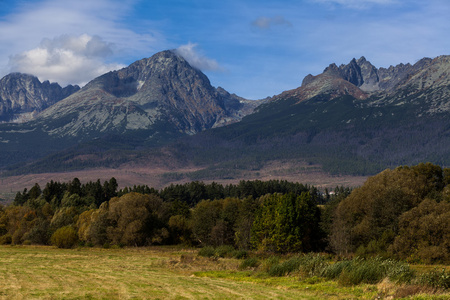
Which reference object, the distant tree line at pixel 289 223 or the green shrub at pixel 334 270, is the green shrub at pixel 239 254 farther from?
the green shrub at pixel 334 270

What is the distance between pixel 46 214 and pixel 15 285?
398 ft

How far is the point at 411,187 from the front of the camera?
101m

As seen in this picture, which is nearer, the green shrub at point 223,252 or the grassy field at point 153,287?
the grassy field at point 153,287

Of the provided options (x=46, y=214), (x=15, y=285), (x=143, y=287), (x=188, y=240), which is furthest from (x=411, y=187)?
(x=46, y=214)

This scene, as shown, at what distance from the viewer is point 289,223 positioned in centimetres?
10675

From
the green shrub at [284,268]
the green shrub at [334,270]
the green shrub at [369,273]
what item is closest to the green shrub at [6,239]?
the green shrub at [284,268]

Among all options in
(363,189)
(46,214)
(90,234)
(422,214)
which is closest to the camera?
(422,214)

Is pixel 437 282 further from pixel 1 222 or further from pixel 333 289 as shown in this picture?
pixel 1 222

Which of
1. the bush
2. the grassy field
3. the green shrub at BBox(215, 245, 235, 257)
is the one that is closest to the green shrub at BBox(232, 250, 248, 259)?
the green shrub at BBox(215, 245, 235, 257)

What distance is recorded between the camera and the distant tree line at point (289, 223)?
289ft

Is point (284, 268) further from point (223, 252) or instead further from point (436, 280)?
point (223, 252)

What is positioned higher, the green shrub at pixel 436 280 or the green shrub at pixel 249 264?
the green shrub at pixel 436 280

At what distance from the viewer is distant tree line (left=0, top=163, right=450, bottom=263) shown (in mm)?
88062

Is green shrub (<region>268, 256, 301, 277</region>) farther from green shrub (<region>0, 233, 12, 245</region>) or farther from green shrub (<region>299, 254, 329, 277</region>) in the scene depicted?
green shrub (<region>0, 233, 12, 245</region>)
